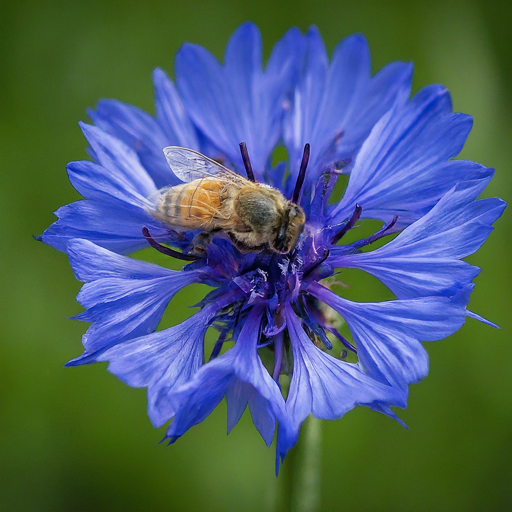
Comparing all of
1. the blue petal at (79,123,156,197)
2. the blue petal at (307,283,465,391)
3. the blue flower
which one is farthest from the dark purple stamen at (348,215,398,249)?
the blue petal at (79,123,156,197)

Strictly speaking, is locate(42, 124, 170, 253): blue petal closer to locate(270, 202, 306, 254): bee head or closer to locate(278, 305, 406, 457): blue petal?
locate(270, 202, 306, 254): bee head

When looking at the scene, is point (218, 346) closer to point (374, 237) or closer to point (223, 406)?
point (374, 237)

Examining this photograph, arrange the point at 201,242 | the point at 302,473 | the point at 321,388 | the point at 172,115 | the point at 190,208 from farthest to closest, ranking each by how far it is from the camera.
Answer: the point at 172,115 < the point at 302,473 < the point at 201,242 < the point at 190,208 < the point at 321,388

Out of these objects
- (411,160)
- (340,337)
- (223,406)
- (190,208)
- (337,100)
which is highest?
(337,100)

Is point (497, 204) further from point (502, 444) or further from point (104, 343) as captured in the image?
point (502, 444)

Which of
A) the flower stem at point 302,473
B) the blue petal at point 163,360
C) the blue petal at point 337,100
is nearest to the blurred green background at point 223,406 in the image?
the flower stem at point 302,473

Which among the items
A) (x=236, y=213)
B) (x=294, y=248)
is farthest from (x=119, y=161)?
(x=294, y=248)

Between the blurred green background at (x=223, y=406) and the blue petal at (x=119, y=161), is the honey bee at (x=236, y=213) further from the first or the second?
the blurred green background at (x=223, y=406)

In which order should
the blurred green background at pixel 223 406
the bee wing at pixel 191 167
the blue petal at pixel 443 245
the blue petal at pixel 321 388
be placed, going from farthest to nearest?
the blurred green background at pixel 223 406
the bee wing at pixel 191 167
the blue petal at pixel 443 245
the blue petal at pixel 321 388
